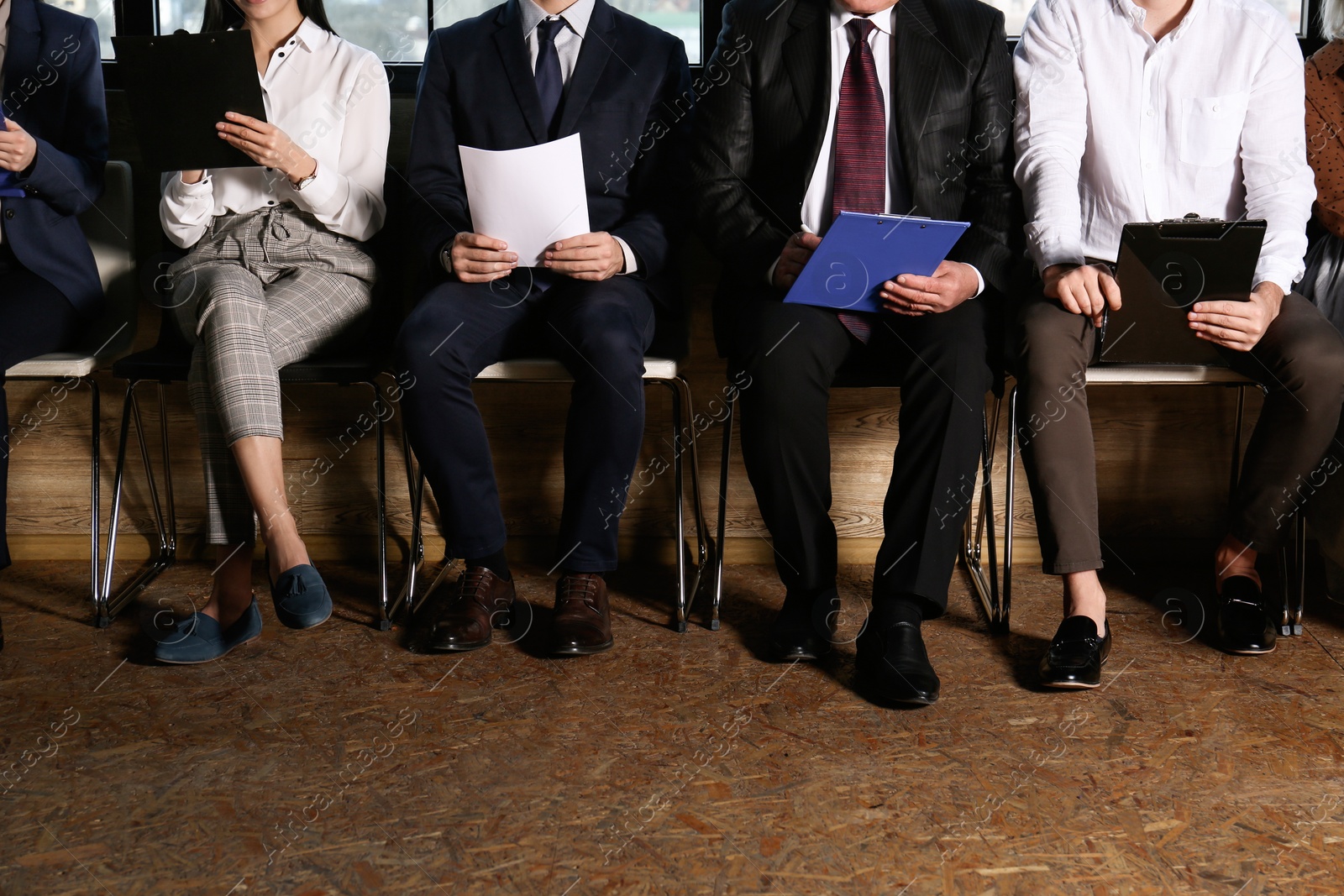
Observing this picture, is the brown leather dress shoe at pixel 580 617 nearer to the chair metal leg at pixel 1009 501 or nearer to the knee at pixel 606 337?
the knee at pixel 606 337

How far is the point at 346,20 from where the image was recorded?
269 cm

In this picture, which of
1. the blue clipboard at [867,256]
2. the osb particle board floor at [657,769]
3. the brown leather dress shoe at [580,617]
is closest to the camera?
the osb particle board floor at [657,769]

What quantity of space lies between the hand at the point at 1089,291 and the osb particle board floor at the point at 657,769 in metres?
0.66

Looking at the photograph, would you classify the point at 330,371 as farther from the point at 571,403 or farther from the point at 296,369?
the point at 571,403

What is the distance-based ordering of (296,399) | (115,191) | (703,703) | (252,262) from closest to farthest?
1. (703,703)
2. (252,262)
3. (115,191)
4. (296,399)

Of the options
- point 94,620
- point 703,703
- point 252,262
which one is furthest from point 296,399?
point 703,703

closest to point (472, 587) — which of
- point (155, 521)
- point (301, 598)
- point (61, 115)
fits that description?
point (301, 598)

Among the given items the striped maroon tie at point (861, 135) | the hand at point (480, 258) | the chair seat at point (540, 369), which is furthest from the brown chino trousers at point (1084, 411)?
the hand at point (480, 258)

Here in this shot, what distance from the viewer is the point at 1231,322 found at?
1.92 m

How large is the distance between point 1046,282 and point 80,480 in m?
2.27

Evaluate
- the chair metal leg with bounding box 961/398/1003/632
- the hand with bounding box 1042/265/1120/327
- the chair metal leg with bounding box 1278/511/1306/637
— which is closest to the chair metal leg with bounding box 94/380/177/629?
the chair metal leg with bounding box 961/398/1003/632

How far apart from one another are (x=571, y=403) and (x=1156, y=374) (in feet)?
3.69

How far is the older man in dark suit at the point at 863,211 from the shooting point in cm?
189

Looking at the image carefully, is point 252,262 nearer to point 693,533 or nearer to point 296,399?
point 296,399
